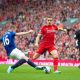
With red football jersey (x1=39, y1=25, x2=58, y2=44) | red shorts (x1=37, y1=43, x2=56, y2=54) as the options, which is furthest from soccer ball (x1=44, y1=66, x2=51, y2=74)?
red football jersey (x1=39, y1=25, x2=58, y2=44)

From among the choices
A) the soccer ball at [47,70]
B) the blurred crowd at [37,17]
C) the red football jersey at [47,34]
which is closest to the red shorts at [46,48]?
the red football jersey at [47,34]

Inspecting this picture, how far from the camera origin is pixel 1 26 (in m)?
39.3

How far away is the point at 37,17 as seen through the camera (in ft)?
123

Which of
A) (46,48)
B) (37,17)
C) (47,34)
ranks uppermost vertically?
(37,17)

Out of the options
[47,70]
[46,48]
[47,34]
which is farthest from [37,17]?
[47,70]

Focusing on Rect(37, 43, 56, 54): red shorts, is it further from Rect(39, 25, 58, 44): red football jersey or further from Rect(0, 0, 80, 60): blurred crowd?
Rect(0, 0, 80, 60): blurred crowd

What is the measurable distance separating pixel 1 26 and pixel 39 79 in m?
23.8

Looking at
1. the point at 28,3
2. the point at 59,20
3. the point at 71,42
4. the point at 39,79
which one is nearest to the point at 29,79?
the point at 39,79

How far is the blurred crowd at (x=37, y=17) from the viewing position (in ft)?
105

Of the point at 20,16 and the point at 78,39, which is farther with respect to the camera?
the point at 20,16

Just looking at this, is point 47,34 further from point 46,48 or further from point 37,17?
point 37,17

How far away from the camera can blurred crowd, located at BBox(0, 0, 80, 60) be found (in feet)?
105

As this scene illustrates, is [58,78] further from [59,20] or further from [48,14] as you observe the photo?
[48,14]

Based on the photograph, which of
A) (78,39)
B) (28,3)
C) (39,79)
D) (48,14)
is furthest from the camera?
(28,3)
